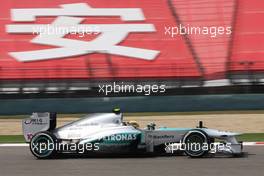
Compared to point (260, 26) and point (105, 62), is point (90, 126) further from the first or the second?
point (260, 26)

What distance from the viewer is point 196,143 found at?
977cm

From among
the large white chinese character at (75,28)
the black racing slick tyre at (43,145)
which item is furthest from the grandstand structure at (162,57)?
the black racing slick tyre at (43,145)

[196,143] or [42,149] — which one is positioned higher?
[196,143]

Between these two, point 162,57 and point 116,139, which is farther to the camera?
point 162,57

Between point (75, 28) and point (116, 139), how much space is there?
70.6 ft

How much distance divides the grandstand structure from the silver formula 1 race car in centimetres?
1711

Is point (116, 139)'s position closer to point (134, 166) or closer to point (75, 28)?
point (134, 166)

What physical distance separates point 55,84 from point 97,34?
4115mm

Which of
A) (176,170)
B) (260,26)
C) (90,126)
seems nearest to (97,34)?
(260,26)

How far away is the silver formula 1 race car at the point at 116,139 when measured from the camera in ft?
32.2

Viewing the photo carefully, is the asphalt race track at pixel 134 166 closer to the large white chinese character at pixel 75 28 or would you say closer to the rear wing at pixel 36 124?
the rear wing at pixel 36 124

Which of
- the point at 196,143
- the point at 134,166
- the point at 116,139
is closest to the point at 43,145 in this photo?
the point at 116,139

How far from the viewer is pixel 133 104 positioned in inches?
994

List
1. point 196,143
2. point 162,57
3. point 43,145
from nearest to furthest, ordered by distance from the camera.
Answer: point 196,143 < point 43,145 < point 162,57
